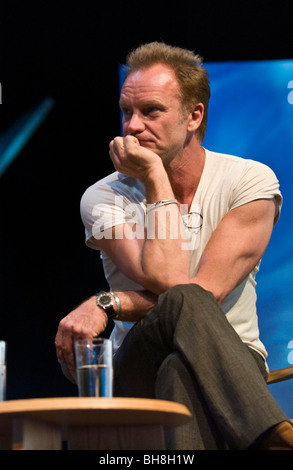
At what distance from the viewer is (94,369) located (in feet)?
4.58

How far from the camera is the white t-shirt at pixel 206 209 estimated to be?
2338 millimetres

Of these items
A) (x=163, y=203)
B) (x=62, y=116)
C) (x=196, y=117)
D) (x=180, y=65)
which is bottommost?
(x=163, y=203)

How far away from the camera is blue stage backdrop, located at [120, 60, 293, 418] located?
3.27 meters

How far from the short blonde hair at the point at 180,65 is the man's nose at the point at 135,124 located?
0.74 ft

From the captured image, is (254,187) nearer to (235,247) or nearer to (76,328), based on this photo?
(235,247)

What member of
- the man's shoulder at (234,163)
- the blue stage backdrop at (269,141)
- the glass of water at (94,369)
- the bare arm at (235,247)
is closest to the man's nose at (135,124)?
the man's shoulder at (234,163)

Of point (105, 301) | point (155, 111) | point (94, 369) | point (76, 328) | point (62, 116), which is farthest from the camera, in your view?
point (62, 116)

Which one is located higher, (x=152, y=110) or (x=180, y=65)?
(x=180, y=65)

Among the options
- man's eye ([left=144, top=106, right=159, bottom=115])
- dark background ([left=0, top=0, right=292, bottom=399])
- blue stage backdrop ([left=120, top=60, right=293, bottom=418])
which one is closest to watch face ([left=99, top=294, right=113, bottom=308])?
man's eye ([left=144, top=106, right=159, bottom=115])

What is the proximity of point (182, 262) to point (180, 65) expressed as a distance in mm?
891

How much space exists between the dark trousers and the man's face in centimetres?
87

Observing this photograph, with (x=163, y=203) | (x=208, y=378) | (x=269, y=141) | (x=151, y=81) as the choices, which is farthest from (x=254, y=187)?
(x=269, y=141)

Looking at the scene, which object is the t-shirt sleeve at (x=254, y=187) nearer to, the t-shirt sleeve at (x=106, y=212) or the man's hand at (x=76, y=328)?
the t-shirt sleeve at (x=106, y=212)

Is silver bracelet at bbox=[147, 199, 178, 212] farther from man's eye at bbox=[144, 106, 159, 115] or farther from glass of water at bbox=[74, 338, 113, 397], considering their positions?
glass of water at bbox=[74, 338, 113, 397]
